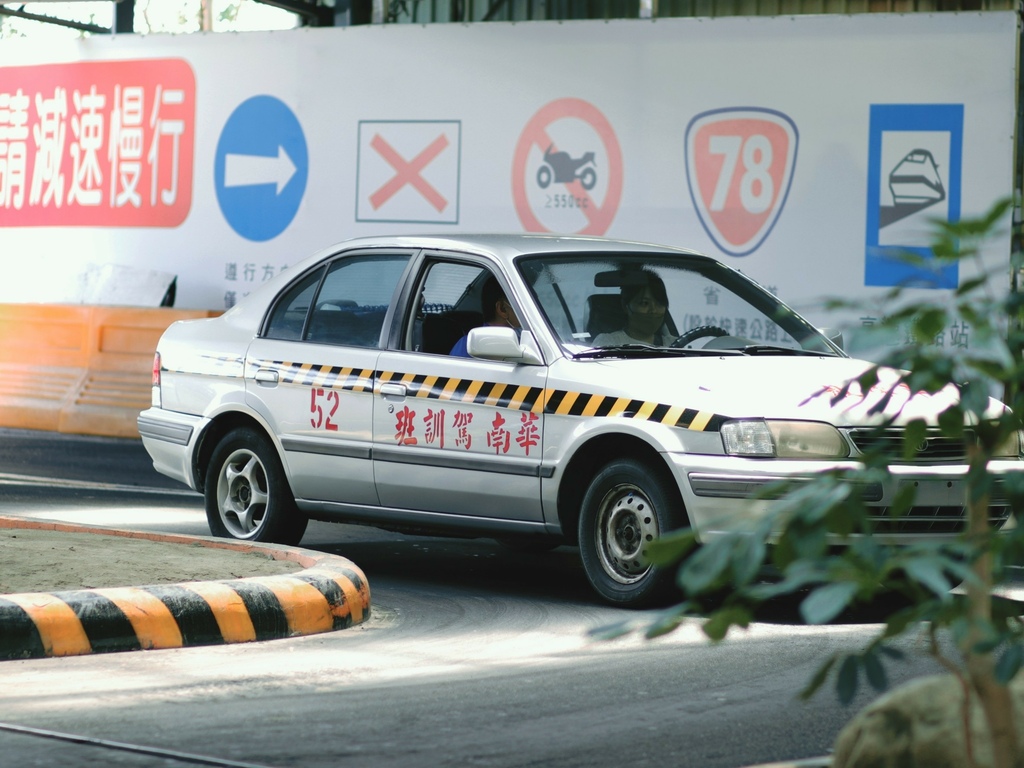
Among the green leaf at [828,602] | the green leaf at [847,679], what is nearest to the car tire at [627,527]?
the green leaf at [847,679]

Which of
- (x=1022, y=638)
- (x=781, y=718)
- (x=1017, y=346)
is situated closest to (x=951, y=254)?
(x=1017, y=346)

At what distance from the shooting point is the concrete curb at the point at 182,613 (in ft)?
19.2

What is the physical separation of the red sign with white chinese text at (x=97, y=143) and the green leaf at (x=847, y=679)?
44.2ft

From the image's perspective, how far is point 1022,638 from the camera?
3.01 metres

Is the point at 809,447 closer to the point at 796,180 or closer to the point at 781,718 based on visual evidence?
the point at 781,718

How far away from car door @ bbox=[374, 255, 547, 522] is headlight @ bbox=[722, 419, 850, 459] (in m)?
0.97

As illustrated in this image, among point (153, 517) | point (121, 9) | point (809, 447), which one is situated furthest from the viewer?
point (121, 9)

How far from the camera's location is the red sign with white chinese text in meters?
16.0

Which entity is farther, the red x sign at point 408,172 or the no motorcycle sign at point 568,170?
the red x sign at point 408,172

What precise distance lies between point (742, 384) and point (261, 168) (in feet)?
30.0

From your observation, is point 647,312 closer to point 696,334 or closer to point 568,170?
point 696,334

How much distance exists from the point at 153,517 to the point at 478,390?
315 centimetres

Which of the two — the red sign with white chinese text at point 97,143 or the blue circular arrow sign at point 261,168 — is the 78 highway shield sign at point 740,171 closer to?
the blue circular arrow sign at point 261,168

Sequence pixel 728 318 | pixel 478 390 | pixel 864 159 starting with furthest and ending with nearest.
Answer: pixel 864 159, pixel 728 318, pixel 478 390
